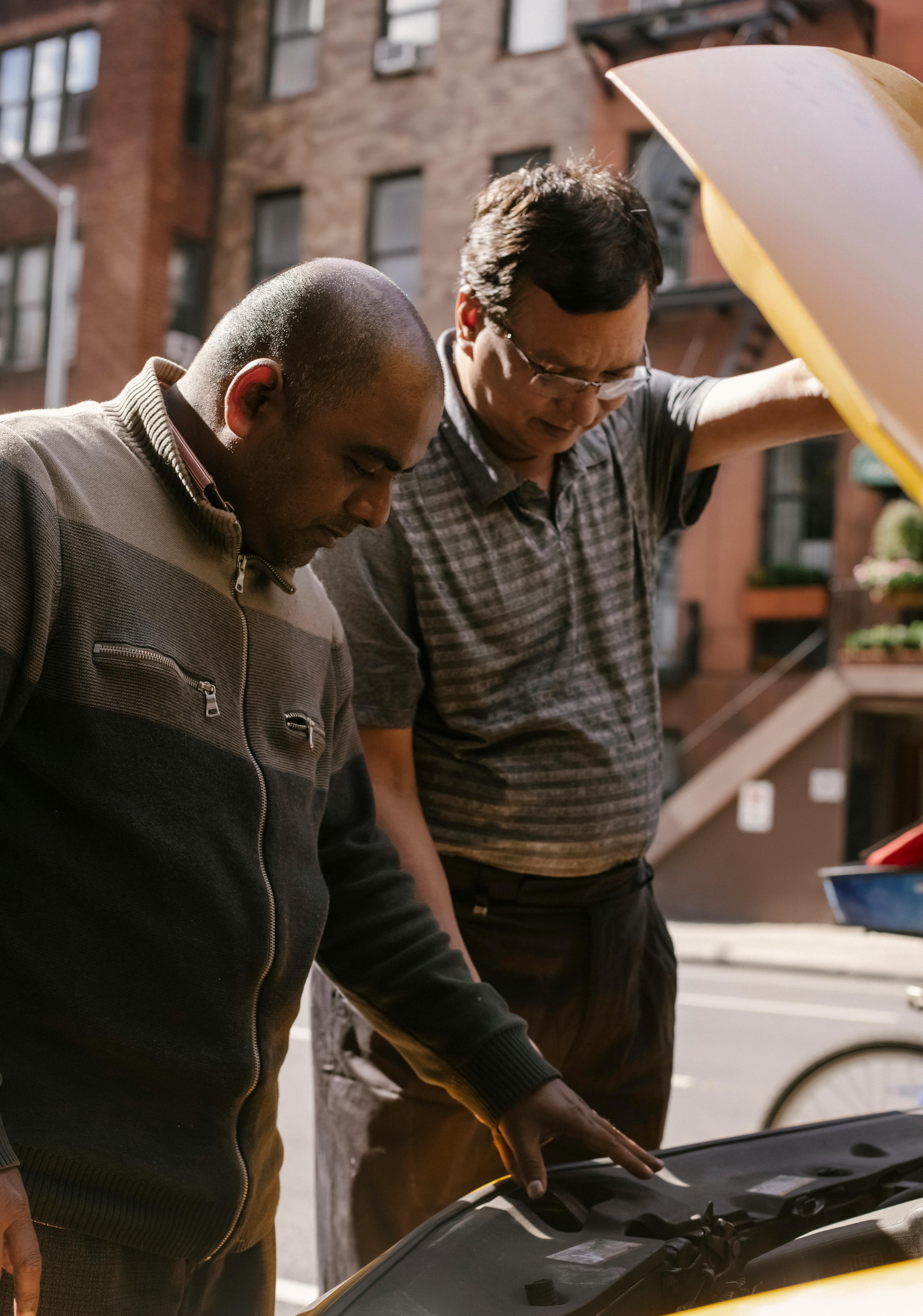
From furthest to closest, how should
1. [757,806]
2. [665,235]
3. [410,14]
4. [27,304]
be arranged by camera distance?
[27,304]
[410,14]
[665,235]
[757,806]

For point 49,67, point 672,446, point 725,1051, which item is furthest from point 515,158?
point 672,446

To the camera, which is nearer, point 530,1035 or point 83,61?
point 530,1035

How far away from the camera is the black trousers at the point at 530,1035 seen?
242cm

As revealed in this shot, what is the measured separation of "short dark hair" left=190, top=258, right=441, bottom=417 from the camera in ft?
5.65

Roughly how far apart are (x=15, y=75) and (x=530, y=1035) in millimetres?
22451

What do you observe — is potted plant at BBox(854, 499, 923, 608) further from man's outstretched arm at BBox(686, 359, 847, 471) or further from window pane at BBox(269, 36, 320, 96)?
man's outstretched arm at BBox(686, 359, 847, 471)

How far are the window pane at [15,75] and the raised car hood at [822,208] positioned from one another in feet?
74.3

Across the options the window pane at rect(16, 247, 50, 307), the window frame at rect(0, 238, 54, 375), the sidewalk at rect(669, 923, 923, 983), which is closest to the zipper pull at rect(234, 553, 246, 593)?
the sidewalk at rect(669, 923, 923, 983)

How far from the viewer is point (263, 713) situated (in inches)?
71.4

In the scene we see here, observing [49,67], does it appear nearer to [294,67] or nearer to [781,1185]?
[294,67]

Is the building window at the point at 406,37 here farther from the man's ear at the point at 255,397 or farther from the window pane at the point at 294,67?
the man's ear at the point at 255,397

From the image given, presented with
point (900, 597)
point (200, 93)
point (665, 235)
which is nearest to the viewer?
point (900, 597)

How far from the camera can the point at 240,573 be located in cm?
180

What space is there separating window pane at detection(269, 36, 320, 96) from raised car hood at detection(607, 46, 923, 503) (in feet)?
65.5
